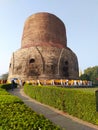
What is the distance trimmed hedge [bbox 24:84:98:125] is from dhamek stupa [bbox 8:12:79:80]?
27.3 m

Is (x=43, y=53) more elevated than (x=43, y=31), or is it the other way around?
(x=43, y=31)

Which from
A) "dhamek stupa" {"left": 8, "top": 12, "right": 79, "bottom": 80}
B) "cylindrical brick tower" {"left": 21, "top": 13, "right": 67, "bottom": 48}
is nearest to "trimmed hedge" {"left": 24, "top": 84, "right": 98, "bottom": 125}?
"dhamek stupa" {"left": 8, "top": 12, "right": 79, "bottom": 80}

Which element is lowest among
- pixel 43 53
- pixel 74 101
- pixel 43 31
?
pixel 74 101

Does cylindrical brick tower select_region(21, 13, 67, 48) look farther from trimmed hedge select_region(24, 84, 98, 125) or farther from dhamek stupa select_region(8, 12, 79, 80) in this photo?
trimmed hedge select_region(24, 84, 98, 125)

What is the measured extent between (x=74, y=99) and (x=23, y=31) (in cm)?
4150

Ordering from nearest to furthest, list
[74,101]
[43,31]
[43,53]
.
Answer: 1. [74,101]
2. [43,53]
3. [43,31]

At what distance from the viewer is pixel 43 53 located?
42.8 metres

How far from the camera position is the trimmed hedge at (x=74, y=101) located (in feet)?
28.0

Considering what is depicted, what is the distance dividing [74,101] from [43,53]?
33.2 m

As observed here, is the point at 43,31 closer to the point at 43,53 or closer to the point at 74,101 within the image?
the point at 43,53

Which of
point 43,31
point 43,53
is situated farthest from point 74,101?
point 43,31

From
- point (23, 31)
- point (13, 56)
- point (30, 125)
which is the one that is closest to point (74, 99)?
point (30, 125)

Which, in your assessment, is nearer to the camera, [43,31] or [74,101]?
[74,101]

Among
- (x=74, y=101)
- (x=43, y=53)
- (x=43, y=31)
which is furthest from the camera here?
(x=43, y=31)
